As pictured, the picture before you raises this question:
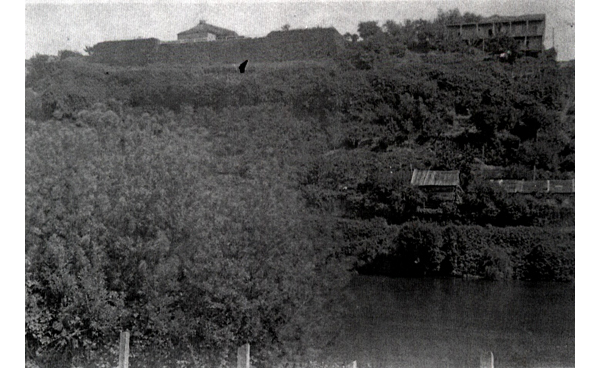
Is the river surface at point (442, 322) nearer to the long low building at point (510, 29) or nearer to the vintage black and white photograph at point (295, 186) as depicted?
the vintage black and white photograph at point (295, 186)

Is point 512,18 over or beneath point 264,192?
over

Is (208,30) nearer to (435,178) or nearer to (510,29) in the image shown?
(435,178)

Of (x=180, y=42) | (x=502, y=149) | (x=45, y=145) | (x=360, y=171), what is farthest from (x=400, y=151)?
(x=45, y=145)

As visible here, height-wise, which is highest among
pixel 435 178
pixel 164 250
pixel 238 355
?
pixel 435 178

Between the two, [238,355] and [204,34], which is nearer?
[238,355]

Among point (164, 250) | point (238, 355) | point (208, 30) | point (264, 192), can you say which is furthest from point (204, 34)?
point (238, 355)

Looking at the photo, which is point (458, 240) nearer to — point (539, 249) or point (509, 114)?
point (539, 249)
